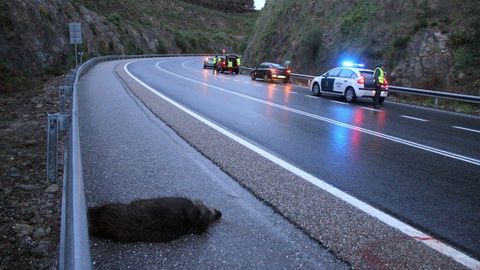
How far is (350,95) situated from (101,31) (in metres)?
49.0

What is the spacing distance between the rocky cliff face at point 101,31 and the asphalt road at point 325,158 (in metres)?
Result: 15.7

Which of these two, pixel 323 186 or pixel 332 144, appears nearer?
pixel 323 186

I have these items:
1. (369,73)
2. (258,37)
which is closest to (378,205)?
(369,73)

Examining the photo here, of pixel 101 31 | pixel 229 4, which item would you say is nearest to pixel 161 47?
pixel 101 31

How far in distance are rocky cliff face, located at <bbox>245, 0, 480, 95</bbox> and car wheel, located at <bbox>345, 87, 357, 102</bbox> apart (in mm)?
4315

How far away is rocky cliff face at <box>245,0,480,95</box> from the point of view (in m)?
20.7

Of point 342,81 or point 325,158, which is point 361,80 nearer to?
point 342,81

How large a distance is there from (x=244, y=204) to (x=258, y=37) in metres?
41.5

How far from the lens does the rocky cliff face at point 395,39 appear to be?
2069cm

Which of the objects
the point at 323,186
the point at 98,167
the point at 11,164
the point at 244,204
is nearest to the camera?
the point at 244,204

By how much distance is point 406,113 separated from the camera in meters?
15.7

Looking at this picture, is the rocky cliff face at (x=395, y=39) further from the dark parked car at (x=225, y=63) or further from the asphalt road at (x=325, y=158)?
the asphalt road at (x=325, y=158)

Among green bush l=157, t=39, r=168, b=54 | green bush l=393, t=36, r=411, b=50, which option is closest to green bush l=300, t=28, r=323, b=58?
green bush l=393, t=36, r=411, b=50

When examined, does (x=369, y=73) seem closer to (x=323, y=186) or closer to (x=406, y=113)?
(x=406, y=113)
